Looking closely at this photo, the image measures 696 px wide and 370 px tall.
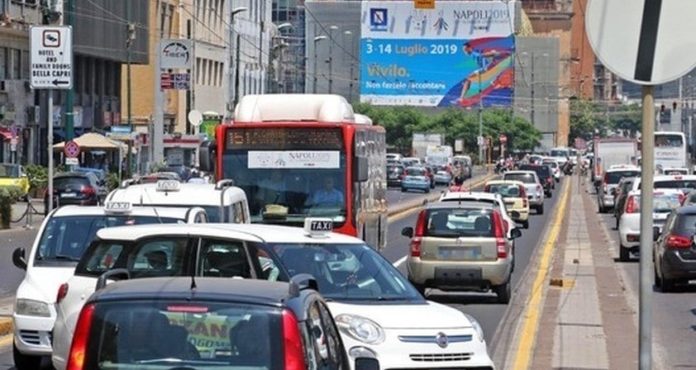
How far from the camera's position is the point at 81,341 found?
287 inches

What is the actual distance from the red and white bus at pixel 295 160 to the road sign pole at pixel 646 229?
15742mm

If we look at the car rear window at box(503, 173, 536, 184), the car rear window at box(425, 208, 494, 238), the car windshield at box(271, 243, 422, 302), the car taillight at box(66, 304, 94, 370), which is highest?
the car taillight at box(66, 304, 94, 370)

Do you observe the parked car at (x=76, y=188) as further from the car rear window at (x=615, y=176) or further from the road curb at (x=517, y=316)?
the car rear window at (x=615, y=176)

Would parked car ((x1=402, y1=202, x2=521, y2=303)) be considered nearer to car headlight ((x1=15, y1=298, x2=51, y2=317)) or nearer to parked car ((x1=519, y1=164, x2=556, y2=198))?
car headlight ((x1=15, y1=298, x2=51, y2=317))

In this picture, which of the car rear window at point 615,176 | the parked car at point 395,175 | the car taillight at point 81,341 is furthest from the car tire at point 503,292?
the parked car at point 395,175

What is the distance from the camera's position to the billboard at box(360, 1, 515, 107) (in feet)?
373

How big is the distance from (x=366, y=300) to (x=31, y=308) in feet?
12.1

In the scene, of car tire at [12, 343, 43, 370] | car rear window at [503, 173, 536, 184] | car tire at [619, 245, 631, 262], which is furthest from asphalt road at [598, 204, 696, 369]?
car rear window at [503, 173, 536, 184]

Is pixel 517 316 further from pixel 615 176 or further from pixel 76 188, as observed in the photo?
pixel 615 176

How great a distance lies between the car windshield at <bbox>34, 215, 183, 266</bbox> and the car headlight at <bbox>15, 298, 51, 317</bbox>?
985 millimetres

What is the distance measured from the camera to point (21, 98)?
69062 mm

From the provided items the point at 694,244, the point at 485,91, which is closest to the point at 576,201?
the point at 485,91

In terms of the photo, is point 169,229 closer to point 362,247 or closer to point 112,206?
point 362,247

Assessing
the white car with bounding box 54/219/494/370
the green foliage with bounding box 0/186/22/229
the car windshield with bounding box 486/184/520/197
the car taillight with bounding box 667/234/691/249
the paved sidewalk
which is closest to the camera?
the white car with bounding box 54/219/494/370
